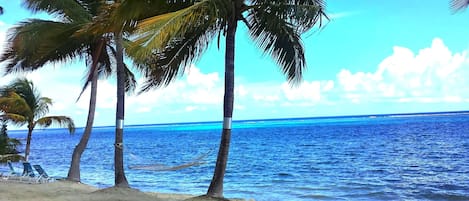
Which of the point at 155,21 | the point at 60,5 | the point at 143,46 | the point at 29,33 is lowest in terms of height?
the point at 143,46

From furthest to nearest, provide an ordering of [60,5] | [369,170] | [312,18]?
[369,170]
[60,5]
[312,18]

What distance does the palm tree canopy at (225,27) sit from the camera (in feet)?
22.6

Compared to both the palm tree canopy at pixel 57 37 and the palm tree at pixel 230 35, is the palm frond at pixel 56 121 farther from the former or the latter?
the palm tree at pixel 230 35

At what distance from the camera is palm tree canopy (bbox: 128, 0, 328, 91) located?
22.6 feet

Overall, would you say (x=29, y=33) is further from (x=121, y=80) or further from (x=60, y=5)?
(x=121, y=80)

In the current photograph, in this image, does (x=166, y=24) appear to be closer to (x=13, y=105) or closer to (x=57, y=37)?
(x=57, y=37)

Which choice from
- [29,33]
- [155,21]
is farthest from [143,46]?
[29,33]

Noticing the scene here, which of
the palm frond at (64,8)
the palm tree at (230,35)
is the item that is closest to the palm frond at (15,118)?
the palm frond at (64,8)

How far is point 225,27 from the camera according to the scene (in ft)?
27.9

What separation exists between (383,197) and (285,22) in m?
7.31

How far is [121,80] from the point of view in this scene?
10.4 meters

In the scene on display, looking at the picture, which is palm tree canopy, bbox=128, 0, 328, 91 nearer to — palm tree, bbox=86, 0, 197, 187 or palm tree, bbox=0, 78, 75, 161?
palm tree, bbox=86, 0, 197, 187

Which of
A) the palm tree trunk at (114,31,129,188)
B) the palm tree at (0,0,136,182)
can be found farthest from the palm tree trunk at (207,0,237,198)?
the palm tree at (0,0,136,182)

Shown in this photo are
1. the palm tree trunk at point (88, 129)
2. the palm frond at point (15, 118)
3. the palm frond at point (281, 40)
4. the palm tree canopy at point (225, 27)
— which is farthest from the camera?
the palm frond at point (15, 118)
